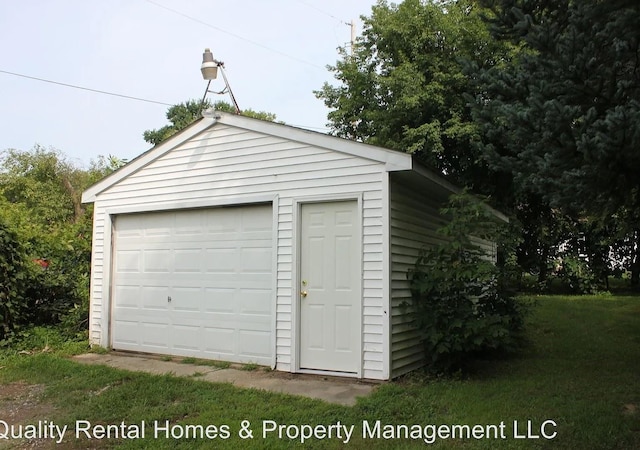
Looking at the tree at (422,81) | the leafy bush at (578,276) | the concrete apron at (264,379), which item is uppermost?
the tree at (422,81)

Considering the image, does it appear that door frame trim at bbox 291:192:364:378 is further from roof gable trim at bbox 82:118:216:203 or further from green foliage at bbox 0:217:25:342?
green foliage at bbox 0:217:25:342

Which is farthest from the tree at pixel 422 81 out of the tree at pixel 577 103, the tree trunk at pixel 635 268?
the tree at pixel 577 103

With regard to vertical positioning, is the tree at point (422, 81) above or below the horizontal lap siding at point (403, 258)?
above

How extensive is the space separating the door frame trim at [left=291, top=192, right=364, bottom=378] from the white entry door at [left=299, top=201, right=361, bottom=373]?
4 cm

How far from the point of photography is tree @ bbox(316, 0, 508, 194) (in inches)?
587

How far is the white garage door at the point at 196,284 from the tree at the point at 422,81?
8.76 metres

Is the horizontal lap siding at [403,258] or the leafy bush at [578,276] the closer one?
the horizontal lap siding at [403,258]

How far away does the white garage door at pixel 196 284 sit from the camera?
7.04 metres

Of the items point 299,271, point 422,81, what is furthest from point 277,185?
point 422,81

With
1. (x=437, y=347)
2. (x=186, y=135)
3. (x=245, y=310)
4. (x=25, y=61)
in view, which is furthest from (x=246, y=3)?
(x=437, y=347)

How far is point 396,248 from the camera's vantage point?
20.7 feet

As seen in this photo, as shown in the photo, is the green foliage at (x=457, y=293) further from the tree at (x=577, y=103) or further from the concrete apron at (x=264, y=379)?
the tree at (x=577, y=103)

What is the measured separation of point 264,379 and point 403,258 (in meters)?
2.30

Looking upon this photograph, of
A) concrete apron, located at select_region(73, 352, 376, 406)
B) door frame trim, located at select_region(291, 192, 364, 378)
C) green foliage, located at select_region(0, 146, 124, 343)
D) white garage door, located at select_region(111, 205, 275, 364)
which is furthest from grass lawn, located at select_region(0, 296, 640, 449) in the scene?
green foliage, located at select_region(0, 146, 124, 343)
